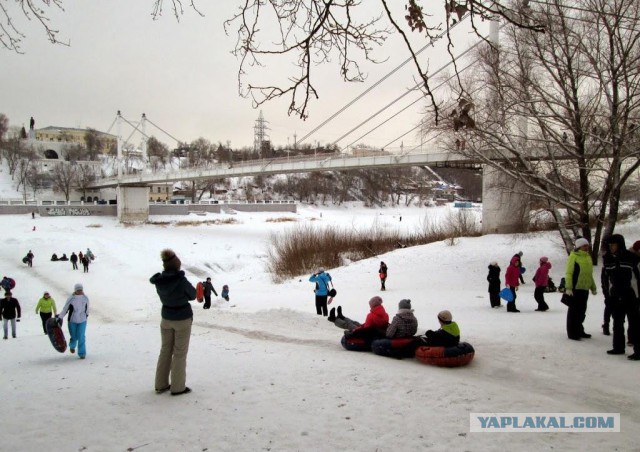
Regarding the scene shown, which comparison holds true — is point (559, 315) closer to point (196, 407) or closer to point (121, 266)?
point (196, 407)

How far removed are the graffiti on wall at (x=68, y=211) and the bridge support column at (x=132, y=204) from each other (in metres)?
3.90

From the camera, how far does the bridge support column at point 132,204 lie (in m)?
54.8

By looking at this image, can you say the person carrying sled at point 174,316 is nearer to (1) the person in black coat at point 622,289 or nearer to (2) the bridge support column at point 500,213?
(1) the person in black coat at point 622,289

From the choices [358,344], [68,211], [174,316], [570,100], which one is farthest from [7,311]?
[68,211]

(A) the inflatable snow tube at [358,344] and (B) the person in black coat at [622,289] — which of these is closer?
(B) the person in black coat at [622,289]

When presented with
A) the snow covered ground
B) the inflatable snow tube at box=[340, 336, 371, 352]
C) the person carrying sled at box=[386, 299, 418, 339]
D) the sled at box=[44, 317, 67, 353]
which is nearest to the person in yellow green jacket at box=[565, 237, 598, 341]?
the snow covered ground

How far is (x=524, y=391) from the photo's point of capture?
5184 millimetres

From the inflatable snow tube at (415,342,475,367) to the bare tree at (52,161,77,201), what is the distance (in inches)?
2844

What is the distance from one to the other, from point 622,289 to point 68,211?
57053mm

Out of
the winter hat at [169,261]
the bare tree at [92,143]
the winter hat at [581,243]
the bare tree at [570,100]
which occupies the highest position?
the bare tree at [92,143]

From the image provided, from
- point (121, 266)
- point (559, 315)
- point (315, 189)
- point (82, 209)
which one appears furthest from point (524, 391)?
point (315, 189)

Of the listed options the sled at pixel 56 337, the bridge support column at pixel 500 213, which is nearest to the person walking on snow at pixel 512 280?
the sled at pixel 56 337

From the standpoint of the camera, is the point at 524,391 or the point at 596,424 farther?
the point at 524,391

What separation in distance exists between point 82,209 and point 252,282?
39579 millimetres
